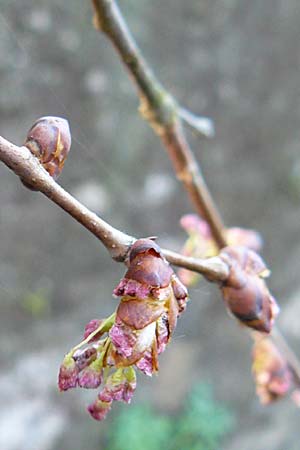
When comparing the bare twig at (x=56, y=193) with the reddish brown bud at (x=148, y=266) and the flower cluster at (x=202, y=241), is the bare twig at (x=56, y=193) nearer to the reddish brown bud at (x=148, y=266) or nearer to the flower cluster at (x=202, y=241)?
the reddish brown bud at (x=148, y=266)

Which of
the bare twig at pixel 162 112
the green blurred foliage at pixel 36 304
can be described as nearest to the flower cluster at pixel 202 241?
the bare twig at pixel 162 112

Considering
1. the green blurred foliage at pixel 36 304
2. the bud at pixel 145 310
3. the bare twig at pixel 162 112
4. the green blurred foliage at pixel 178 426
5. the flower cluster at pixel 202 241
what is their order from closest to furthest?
Result: the bud at pixel 145 310 → the bare twig at pixel 162 112 → the flower cluster at pixel 202 241 → the green blurred foliage at pixel 36 304 → the green blurred foliage at pixel 178 426

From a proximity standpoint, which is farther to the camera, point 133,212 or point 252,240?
point 133,212

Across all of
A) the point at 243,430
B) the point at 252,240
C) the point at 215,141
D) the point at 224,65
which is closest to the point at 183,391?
the point at 243,430

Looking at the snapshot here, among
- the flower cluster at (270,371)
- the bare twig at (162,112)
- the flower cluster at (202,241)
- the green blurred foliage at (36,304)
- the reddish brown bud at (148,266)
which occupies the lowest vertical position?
the reddish brown bud at (148,266)

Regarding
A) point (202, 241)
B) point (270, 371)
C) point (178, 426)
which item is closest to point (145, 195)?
point (178, 426)

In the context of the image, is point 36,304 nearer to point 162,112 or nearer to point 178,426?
point 178,426

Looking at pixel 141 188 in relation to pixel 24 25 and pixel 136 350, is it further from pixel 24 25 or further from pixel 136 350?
pixel 136 350
